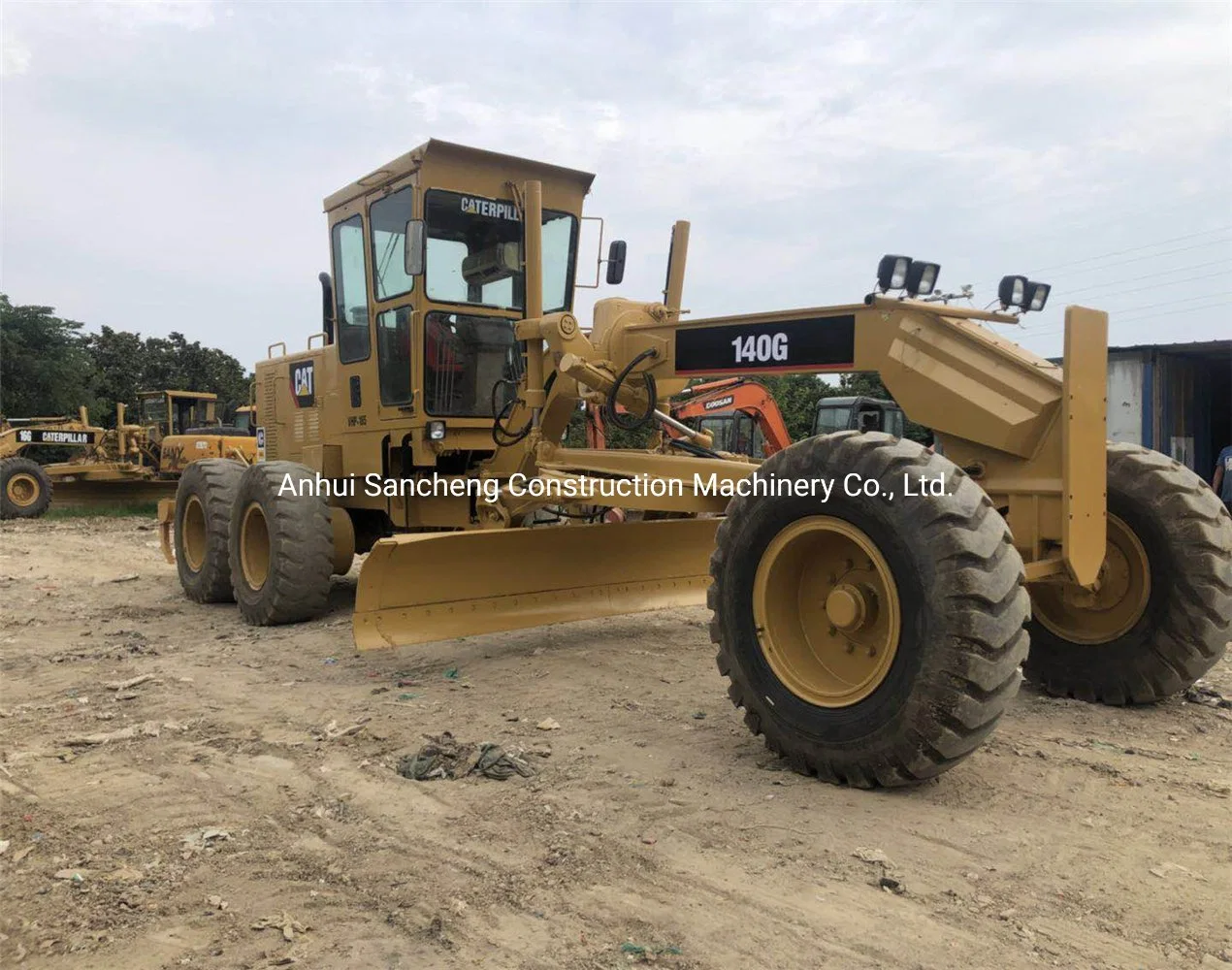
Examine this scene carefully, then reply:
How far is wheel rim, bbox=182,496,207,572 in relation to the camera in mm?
8734

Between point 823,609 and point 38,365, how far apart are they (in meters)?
30.6

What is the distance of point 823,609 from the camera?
397 centimetres

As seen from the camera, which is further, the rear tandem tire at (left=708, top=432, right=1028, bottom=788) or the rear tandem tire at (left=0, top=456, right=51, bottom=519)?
the rear tandem tire at (left=0, top=456, right=51, bottom=519)

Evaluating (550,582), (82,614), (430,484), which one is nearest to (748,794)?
(550,582)

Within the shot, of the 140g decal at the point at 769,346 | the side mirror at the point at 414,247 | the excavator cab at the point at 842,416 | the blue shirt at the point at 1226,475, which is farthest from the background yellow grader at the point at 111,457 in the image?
the blue shirt at the point at 1226,475

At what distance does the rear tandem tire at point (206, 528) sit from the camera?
315 inches

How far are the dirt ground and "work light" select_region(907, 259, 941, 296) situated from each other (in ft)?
6.48

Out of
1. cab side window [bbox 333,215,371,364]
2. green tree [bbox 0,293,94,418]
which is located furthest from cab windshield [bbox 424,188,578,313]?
green tree [bbox 0,293,94,418]

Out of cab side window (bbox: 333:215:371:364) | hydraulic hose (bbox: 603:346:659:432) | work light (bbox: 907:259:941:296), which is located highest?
cab side window (bbox: 333:215:371:364)

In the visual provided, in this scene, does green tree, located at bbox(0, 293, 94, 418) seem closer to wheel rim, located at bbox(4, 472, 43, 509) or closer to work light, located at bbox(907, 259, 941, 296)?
wheel rim, located at bbox(4, 472, 43, 509)

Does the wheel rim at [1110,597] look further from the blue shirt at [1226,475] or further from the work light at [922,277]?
the blue shirt at [1226,475]

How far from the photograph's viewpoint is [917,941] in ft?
8.33

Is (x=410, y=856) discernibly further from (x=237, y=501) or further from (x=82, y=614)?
(x=82, y=614)

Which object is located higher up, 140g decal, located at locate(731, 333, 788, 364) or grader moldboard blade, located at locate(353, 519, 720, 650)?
140g decal, located at locate(731, 333, 788, 364)
